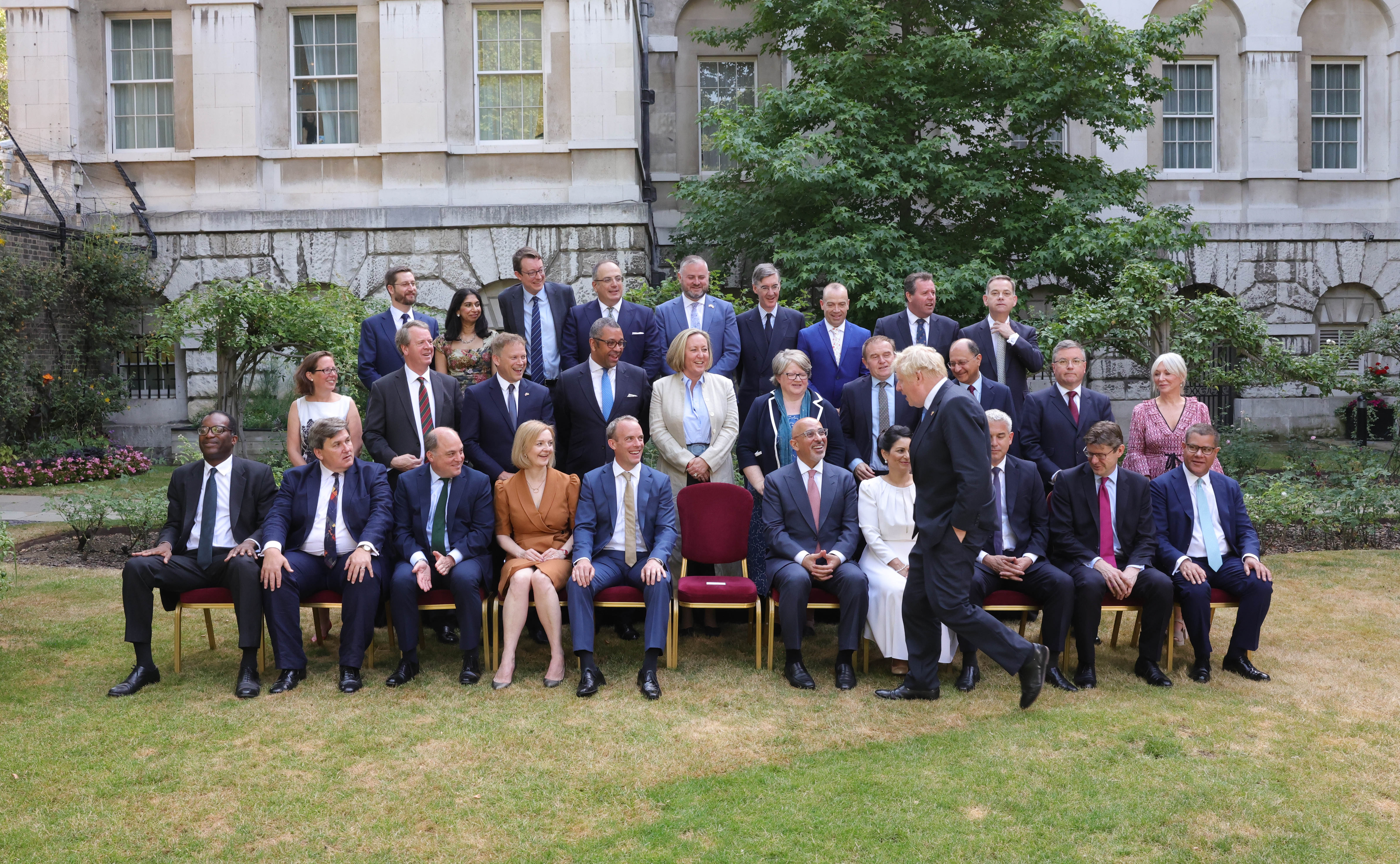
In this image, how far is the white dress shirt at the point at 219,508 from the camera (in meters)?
5.73

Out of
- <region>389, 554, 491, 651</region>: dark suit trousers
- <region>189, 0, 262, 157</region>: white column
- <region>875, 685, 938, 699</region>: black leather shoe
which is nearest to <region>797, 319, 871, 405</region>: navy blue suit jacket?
<region>875, 685, 938, 699</region>: black leather shoe

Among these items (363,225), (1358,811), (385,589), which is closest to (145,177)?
(363,225)

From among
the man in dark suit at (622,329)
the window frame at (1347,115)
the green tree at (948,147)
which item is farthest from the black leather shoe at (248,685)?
the window frame at (1347,115)

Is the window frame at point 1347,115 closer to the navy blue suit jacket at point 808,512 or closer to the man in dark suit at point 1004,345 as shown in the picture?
the man in dark suit at point 1004,345

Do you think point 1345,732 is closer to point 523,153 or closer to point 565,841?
point 565,841

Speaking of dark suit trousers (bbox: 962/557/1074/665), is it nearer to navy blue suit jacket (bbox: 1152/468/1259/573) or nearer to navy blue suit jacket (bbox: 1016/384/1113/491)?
navy blue suit jacket (bbox: 1152/468/1259/573)

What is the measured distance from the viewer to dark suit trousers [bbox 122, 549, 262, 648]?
5457mm

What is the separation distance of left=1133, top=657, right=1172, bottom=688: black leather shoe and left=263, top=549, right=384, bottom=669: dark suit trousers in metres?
4.11

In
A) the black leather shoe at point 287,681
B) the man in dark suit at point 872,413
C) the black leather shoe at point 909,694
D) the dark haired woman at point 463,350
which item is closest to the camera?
the black leather shoe at point 909,694

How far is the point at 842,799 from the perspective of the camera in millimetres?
3986

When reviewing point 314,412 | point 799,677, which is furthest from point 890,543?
point 314,412

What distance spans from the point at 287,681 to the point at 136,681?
32.4 inches

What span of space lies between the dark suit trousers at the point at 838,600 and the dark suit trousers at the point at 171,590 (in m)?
2.92

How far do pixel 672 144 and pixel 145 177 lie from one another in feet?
26.7
